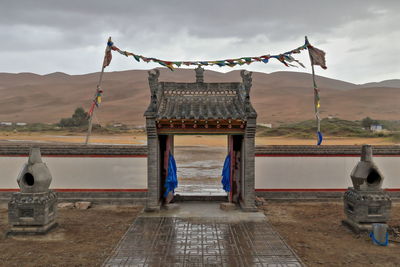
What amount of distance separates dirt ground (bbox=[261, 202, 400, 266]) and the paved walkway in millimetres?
624

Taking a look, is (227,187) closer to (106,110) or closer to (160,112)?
(160,112)

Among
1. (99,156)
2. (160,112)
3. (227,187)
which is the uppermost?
(160,112)

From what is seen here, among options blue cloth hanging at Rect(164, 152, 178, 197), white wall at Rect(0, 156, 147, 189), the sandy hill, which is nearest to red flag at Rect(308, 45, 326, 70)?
blue cloth hanging at Rect(164, 152, 178, 197)

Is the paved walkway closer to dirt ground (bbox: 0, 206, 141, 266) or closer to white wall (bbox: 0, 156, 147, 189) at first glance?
dirt ground (bbox: 0, 206, 141, 266)

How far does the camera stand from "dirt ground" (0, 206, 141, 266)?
9093 mm

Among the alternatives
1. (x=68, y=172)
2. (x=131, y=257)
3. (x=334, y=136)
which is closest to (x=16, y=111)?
(x=334, y=136)

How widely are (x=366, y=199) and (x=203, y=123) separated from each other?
268 inches

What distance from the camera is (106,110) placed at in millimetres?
101875

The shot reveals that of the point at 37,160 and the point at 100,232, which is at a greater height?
the point at 37,160

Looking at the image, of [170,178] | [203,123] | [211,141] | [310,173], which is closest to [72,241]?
[170,178]

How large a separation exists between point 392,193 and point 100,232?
46.1ft

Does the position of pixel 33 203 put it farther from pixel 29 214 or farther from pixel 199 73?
pixel 199 73

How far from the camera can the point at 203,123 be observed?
1355 centimetres

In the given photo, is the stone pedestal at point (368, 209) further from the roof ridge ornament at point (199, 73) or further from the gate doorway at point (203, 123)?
the roof ridge ornament at point (199, 73)
